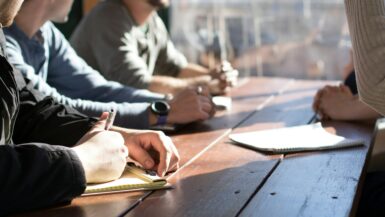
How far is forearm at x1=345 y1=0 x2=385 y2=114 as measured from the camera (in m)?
1.18

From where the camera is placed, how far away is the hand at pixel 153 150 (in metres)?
1.24

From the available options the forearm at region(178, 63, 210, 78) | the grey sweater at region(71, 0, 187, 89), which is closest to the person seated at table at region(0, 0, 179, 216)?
the grey sweater at region(71, 0, 187, 89)

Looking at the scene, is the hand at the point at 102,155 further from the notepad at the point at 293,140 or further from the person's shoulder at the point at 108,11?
the person's shoulder at the point at 108,11

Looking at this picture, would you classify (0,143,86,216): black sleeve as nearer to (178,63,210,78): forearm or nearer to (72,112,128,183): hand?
(72,112,128,183): hand

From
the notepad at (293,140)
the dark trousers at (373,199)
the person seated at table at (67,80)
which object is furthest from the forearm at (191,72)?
the dark trousers at (373,199)

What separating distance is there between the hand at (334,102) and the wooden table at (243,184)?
5cm

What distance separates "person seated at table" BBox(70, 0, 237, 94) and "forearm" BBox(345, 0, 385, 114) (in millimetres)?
1122

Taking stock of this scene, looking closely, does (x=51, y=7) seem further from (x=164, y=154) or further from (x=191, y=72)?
(x=191, y=72)

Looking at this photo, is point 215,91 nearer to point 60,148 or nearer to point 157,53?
point 157,53

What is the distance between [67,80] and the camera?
6.51 feet

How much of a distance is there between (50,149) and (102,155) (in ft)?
0.37

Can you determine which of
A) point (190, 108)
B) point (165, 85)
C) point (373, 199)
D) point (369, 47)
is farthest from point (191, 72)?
point (369, 47)

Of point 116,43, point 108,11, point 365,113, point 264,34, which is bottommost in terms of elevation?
point 264,34

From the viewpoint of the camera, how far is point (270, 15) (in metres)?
3.79
